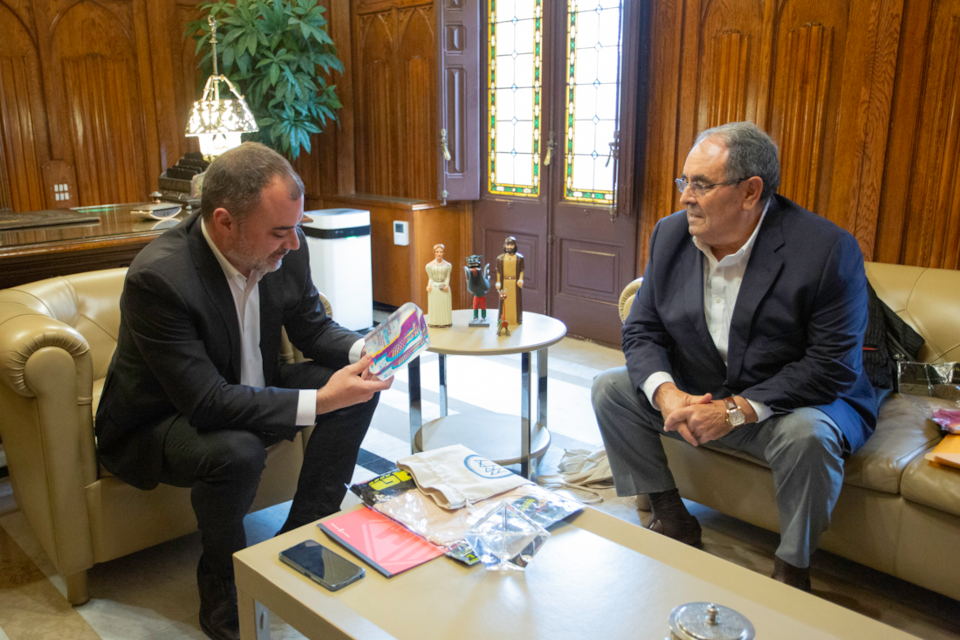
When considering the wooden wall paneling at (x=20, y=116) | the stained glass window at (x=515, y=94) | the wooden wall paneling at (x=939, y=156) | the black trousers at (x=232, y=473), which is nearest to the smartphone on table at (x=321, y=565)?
the black trousers at (x=232, y=473)

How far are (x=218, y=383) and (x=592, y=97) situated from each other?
2894mm

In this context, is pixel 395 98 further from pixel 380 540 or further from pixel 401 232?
pixel 380 540

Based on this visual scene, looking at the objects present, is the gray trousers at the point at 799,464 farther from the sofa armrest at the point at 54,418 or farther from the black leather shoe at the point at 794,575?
the sofa armrest at the point at 54,418

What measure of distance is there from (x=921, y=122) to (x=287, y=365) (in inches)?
97.8

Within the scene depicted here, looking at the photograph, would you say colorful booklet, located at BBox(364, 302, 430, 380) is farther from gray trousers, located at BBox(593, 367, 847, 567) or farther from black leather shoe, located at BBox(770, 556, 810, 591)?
black leather shoe, located at BBox(770, 556, 810, 591)

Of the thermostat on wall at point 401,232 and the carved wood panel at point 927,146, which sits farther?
the thermostat on wall at point 401,232

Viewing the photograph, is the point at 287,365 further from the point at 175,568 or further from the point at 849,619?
the point at 849,619

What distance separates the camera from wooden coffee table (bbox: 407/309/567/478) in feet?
8.43

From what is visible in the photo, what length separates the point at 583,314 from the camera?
446cm

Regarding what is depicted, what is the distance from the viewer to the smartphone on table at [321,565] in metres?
1.40

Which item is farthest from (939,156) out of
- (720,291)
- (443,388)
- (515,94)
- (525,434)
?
(515,94)

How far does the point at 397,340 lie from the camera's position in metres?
1.77

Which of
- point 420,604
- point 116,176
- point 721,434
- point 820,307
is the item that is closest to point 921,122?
point 820,307

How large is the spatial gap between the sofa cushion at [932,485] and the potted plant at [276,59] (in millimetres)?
3680
